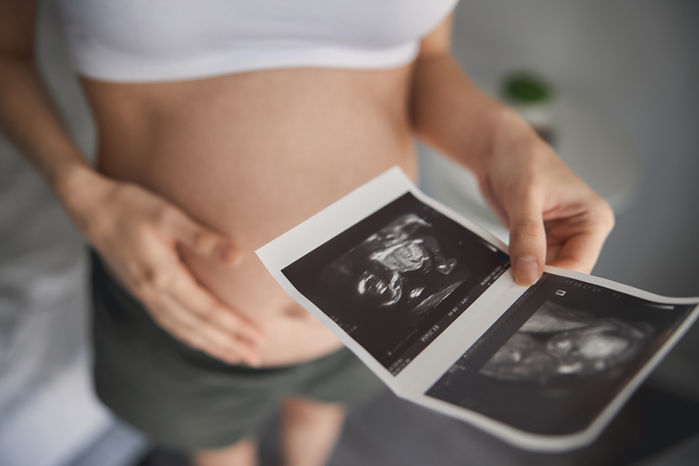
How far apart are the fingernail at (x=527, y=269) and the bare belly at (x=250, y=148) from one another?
0.18 metres

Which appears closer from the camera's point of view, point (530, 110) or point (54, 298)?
point (54, 298)

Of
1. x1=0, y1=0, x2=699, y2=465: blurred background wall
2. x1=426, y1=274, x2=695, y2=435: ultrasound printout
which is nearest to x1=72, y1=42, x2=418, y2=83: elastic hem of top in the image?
x1=426, y1=274, x2=695, y2=435: ultrasound printout

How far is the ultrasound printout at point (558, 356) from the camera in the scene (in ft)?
1.05

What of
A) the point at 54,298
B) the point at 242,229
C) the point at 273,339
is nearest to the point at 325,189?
the point at 242,229

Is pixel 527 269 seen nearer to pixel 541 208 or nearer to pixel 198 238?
pixel 541 208

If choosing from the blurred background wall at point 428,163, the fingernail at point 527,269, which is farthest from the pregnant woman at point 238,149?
the blurred background wall at point 428,163

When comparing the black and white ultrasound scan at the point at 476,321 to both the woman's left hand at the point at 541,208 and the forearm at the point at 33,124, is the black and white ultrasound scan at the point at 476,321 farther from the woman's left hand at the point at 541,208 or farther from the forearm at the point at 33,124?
the forearm at the point at 33,124

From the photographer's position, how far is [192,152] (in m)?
0.53

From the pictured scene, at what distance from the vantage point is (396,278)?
0.39 m

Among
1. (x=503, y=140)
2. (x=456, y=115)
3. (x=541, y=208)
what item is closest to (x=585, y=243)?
(x=541, y=208)

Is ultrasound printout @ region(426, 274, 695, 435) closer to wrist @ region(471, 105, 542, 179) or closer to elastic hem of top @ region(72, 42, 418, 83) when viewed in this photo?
wrist @ region(471, 105, 542, 179)

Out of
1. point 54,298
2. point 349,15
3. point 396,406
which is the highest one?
point 349,15

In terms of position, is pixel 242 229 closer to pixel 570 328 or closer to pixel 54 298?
pixel 570 328

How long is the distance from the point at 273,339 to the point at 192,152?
25cm
